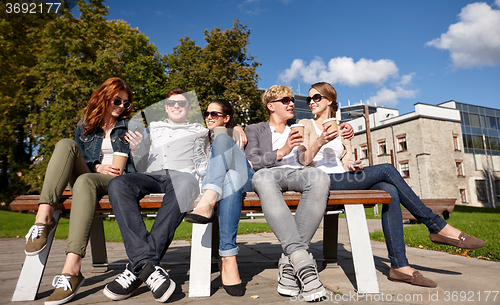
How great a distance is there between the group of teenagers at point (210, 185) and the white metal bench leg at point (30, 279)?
8 centimetres

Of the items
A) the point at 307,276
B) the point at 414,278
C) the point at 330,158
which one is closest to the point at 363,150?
the point at 330,158

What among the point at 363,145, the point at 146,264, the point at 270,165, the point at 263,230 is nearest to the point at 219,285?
the point at 146,264

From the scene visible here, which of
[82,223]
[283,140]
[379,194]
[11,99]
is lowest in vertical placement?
[82,223]

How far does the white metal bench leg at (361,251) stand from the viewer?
7.28ft

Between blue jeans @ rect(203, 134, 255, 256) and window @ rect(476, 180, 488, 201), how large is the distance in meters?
41.3

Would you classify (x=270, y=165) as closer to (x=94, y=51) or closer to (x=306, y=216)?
(x=306, y=216)

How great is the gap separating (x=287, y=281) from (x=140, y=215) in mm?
1143

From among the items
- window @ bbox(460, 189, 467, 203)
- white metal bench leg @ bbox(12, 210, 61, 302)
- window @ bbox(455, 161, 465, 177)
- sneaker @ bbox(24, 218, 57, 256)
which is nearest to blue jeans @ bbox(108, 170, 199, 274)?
sneaker @ bbox(24, 218, 57, 256)

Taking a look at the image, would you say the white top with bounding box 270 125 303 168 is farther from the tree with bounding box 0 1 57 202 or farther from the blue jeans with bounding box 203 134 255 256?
the tree with bounding box 0 1 57 202

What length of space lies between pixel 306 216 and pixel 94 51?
701 inches

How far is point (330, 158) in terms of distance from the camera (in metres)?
3.06

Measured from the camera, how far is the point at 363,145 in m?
38.3

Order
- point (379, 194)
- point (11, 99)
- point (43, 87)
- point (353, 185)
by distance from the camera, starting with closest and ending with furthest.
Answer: point (379, 194)
point (353, 185)
point (11, 99)
point (43, 87)

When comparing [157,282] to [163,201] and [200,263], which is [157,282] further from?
[163,201]
